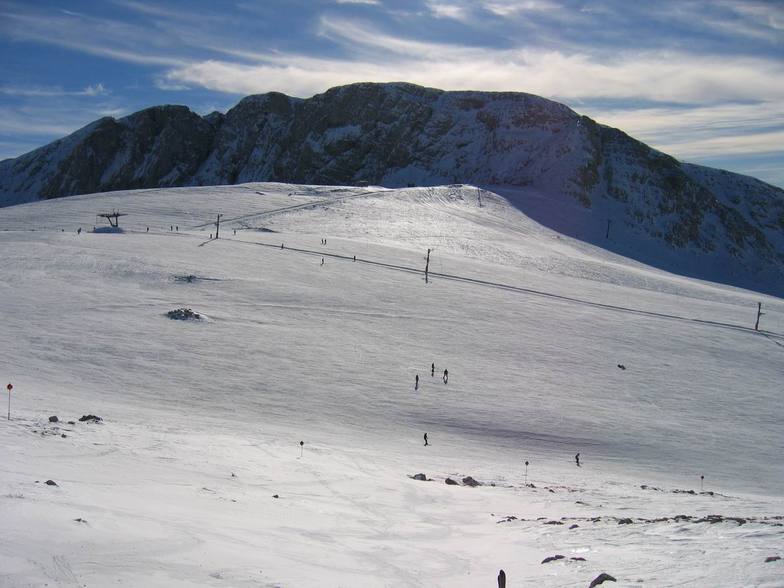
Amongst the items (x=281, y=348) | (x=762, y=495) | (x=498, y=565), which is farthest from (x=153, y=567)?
(x=281, y=348)

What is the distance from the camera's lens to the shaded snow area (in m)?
10.5

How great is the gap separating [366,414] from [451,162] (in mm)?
107174

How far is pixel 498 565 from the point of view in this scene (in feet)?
37.3

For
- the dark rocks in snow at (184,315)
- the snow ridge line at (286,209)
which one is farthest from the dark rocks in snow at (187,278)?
the snow ridge line at (286,209)

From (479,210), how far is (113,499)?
8345 centimetres

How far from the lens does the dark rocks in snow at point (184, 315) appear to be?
1465 inches

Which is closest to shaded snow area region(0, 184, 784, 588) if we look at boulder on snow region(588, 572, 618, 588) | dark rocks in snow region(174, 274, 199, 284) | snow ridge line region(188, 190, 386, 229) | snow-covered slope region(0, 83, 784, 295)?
dark rocks in snow region(174, 274, 199, 284)

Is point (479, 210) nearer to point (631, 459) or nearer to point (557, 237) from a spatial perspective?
point (557, 237)

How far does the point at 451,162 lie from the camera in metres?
130

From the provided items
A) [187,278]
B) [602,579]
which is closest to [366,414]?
[602,579]

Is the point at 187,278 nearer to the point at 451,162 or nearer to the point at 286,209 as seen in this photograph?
the point at 286,209

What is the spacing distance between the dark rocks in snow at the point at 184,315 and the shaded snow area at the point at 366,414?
474mm

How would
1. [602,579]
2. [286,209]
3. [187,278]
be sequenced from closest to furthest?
[602,579], [187,278], [286,209]

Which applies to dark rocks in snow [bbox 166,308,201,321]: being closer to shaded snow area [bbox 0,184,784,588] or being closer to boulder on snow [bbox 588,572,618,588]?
shaded snow area [bbox 0,184,784,588]
